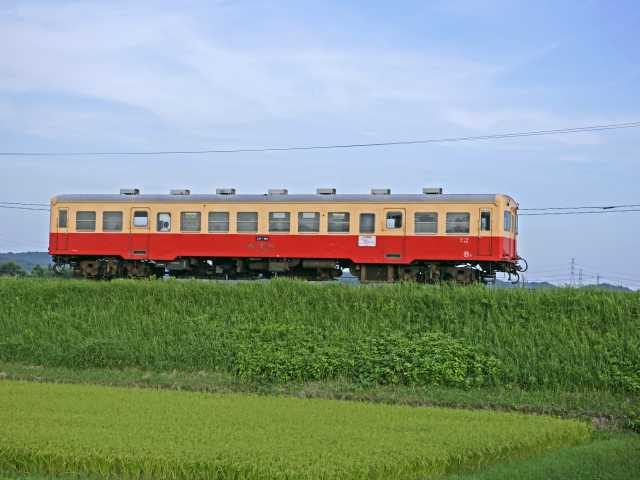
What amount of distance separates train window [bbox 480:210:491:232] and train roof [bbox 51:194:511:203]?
0.34 meters

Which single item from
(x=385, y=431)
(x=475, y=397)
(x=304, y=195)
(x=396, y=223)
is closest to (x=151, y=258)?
(x=304, y=195)

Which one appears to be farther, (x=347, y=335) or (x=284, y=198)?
(x=284, y=198)

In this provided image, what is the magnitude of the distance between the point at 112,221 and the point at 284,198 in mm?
5590

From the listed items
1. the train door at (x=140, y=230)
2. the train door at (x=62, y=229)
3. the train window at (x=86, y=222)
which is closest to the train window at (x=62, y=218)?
the train door at (x=62, y=229)

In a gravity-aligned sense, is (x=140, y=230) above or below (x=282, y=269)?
above

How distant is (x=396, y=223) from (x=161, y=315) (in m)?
9.31

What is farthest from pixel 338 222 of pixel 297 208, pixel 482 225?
pixel 482 225

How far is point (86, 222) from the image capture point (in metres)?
28.3

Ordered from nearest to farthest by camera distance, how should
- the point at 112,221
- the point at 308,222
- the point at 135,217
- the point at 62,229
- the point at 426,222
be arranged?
the point at 426,222 → the point at 308,222 → the point at 135,217 → the point at 112,221 → the point at 62,229

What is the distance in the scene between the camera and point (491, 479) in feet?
30.2

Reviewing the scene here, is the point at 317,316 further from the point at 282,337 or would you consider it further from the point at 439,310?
the point at 439,310

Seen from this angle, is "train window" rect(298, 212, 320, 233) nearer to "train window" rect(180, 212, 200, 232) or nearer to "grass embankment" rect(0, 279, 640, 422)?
"train window" rect(180, 212, 200, 232)

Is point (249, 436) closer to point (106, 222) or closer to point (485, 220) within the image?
point (485, 220)

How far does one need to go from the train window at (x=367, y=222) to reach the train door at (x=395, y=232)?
1.14ft
